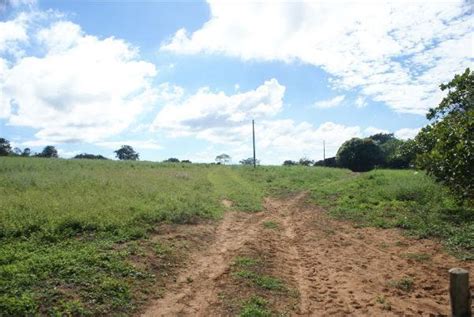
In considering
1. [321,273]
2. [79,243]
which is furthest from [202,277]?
[79,243]

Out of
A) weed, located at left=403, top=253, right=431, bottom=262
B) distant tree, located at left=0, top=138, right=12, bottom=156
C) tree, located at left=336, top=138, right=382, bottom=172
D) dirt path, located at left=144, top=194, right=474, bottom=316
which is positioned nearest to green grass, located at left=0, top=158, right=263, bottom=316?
dirt path, located at left=144, top=194, right=474, bottom=316

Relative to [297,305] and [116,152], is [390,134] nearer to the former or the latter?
[116,152]

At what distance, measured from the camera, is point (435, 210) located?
15.2 metres

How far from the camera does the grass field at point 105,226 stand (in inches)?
276

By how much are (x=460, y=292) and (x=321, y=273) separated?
4575mm

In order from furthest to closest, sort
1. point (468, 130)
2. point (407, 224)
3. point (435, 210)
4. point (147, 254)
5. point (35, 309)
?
point (435, 210) < point (407, 224) < point (147, 254) < point (468, 130) < point (35, 309)

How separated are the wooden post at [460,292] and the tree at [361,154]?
190 ft

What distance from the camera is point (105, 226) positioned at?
10.8m

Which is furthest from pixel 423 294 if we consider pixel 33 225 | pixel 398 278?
pixel 33 225

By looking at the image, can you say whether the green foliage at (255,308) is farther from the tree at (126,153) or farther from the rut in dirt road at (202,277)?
the tree at (126,153)

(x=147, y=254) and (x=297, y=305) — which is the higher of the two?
(x=147, y=254)

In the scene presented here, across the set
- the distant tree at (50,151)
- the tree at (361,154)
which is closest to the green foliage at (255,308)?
the tree at (361,154)

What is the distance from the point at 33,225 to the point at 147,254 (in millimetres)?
3277

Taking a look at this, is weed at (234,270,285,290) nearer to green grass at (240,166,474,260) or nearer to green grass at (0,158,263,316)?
green grass at (0,158,263,316)
